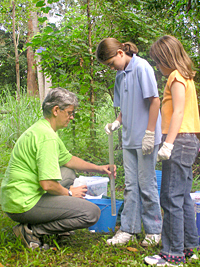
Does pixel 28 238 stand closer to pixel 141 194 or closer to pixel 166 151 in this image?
pixel 141 194

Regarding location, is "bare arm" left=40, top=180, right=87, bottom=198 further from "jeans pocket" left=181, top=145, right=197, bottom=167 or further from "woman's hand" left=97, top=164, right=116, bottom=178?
"jeans pocket" left=181, top=145, right=197, bottom=167

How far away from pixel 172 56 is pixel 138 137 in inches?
27.2

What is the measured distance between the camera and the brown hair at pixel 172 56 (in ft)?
5.88

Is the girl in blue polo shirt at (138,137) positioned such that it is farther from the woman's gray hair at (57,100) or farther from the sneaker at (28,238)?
the sneaker at (28,238)

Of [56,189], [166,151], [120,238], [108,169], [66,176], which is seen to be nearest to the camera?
[166,151]

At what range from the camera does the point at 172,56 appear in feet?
5.91

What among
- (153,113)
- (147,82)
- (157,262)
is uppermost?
(147,82)

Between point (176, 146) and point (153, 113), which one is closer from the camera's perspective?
point (176, 146)

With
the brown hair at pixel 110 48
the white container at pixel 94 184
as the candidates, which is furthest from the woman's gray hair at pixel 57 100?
the white container at pixel 94 184

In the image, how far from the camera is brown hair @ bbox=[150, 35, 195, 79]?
1793 millimetres

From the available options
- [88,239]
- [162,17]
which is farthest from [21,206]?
[162,17]

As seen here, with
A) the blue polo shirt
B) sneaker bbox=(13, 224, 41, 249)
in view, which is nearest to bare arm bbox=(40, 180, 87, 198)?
sneaker bbox=(13, 224, 41, 249)

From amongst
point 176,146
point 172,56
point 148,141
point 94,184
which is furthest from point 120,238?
point 172,56

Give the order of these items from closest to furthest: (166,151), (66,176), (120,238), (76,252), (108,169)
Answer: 1. (166,151)
2. (76,252)
3. (120,238)
4. (108,169)
5. (66,176)
